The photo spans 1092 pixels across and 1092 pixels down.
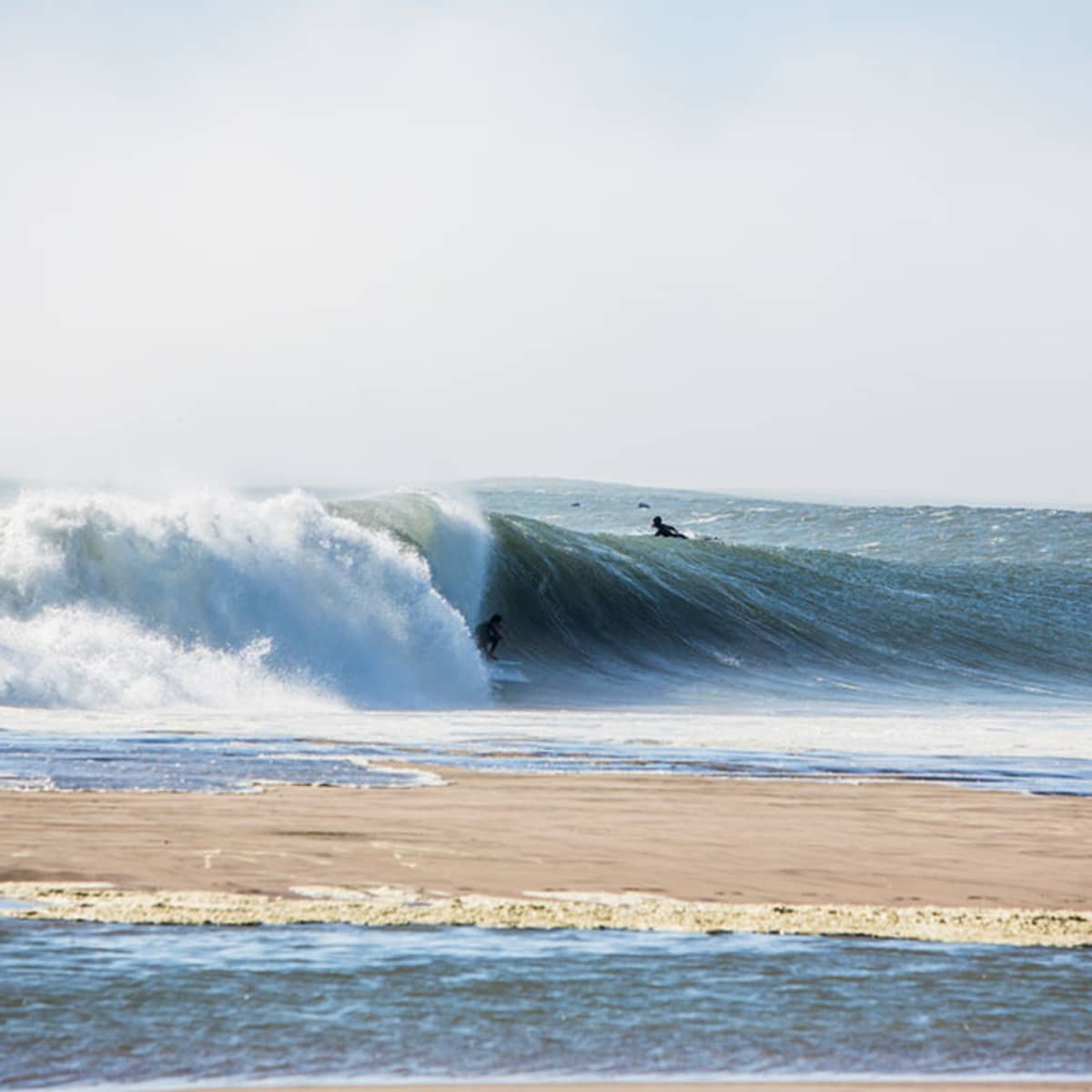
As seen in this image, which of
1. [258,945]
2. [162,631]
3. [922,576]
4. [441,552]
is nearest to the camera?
[258,945]

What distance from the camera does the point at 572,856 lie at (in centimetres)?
829

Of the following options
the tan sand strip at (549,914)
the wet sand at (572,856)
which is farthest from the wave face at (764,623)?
the tan sand strip at (549,914)

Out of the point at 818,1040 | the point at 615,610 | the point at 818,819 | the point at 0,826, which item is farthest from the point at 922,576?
the point at 818,1040

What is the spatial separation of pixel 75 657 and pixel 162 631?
214 centimetres

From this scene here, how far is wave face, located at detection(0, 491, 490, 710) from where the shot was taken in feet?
61.9

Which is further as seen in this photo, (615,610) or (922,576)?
(922,576)

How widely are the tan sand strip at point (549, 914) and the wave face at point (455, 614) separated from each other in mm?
11009

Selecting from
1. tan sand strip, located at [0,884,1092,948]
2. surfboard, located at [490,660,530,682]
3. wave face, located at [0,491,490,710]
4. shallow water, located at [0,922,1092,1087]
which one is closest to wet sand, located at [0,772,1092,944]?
tan sand strip, located at [0,884,1092,948]

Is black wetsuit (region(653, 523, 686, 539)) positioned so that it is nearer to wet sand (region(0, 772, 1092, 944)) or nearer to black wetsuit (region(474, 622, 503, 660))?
black wetsuit (region(474, 622, 503, 660))

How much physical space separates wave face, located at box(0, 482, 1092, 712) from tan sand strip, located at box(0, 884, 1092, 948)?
433 inches

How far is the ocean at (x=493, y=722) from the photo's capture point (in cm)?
515

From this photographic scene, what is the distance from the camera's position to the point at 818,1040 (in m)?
5.18

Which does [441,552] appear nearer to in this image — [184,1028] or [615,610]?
[615,610]

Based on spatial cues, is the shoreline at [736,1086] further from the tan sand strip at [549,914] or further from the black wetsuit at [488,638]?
the black wetsuit at [488,638]
